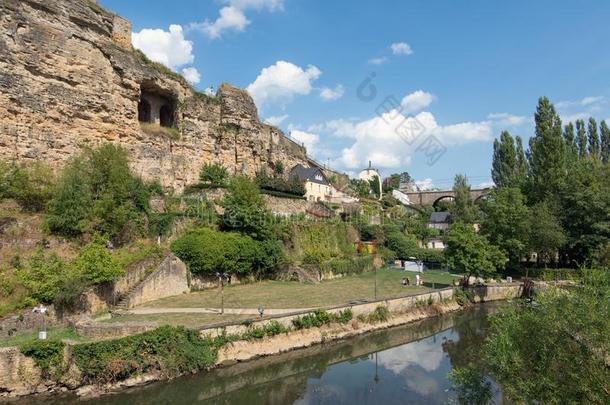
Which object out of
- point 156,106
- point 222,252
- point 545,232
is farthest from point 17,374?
point 545,232

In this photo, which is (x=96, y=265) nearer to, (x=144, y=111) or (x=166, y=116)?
(x=144, y=111)

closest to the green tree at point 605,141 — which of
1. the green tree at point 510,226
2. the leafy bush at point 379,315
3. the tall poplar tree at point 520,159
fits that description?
the tall poplar tree at point 520,159

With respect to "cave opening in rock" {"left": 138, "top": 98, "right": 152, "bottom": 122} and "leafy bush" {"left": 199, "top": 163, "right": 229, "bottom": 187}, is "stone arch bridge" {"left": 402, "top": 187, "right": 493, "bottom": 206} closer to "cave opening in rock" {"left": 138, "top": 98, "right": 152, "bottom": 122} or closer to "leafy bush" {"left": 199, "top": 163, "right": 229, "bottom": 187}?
"leafy bush" {"left": 199, "top": 163, "right": 229, "bottom": 187}

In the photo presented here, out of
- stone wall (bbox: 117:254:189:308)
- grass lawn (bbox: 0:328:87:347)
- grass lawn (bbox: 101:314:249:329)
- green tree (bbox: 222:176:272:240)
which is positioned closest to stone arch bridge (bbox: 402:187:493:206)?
green tree (bbox: 222:176:272:240)

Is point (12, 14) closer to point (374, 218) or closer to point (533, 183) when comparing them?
point (374, 218)

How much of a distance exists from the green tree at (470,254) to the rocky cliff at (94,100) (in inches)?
796

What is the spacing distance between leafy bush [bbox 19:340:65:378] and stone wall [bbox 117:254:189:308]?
5727 mm

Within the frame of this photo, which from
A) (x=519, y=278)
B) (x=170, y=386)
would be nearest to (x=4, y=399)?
(x=170, y=386)

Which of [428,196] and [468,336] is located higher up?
[428,196]

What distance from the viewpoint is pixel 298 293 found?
2430 centimetres

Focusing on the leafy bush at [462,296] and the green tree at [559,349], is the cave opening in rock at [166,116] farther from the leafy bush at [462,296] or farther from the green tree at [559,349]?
the green tree at [559,349]

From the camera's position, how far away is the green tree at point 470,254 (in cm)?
2753

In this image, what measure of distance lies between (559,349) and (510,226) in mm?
26023

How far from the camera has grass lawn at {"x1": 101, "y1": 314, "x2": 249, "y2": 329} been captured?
643 inches
